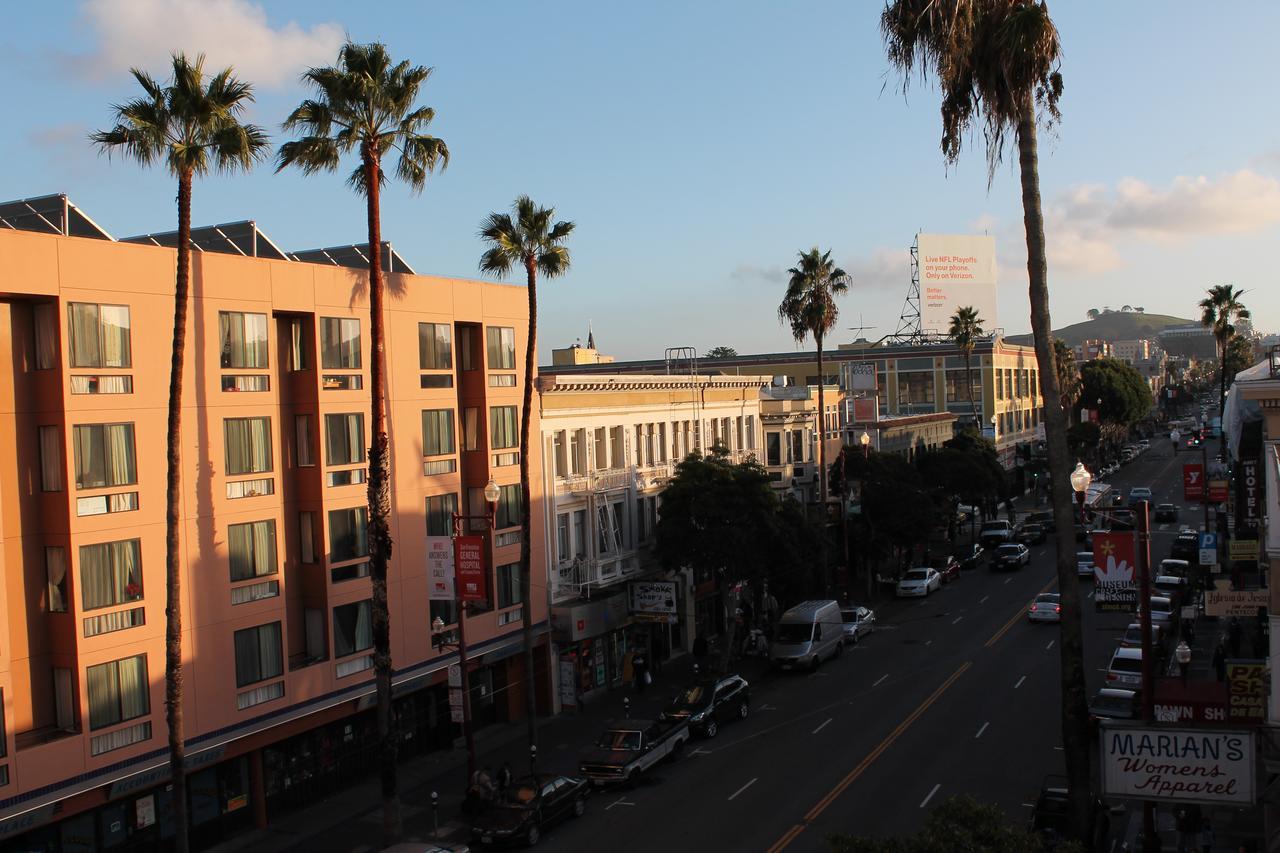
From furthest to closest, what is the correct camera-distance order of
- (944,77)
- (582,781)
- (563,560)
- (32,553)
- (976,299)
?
(976,299)
(563,560)
(582,781)
(32,553)
(944,77)

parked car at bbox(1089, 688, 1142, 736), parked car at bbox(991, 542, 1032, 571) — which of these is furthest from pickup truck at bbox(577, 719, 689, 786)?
parked car at bbox(991, 542, 1032, 571)

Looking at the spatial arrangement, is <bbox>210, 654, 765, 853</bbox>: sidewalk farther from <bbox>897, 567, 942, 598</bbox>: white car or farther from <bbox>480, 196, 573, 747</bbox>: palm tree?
<bbox>897, 567, 942, 598</bbox>: white car

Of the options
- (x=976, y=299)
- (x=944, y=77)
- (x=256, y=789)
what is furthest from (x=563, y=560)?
(x=976, y=299)

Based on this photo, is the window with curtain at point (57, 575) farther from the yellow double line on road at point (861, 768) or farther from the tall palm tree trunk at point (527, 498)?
the yellow double line on road at point (861, 768)

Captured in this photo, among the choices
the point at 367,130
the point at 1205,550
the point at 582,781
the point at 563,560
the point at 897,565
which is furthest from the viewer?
the point at 897,565

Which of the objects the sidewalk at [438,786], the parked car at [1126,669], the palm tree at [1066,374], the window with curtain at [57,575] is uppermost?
the palm tree at [1066,374]

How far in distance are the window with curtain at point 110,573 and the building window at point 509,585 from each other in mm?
13664

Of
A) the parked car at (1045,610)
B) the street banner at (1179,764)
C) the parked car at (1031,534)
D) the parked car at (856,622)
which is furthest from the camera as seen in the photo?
the parked car at (1031,534)

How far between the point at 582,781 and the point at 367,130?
17.2m

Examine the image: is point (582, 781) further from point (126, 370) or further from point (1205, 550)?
point (1205, 550)

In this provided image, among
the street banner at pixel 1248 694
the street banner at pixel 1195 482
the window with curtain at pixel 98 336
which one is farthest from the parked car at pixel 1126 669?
the window with curtain at pixel 98 336

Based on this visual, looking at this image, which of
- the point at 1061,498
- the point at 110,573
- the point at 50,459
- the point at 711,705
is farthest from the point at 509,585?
the point at 1061,498

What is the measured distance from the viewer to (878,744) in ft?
109

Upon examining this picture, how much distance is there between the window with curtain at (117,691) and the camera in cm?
2373
